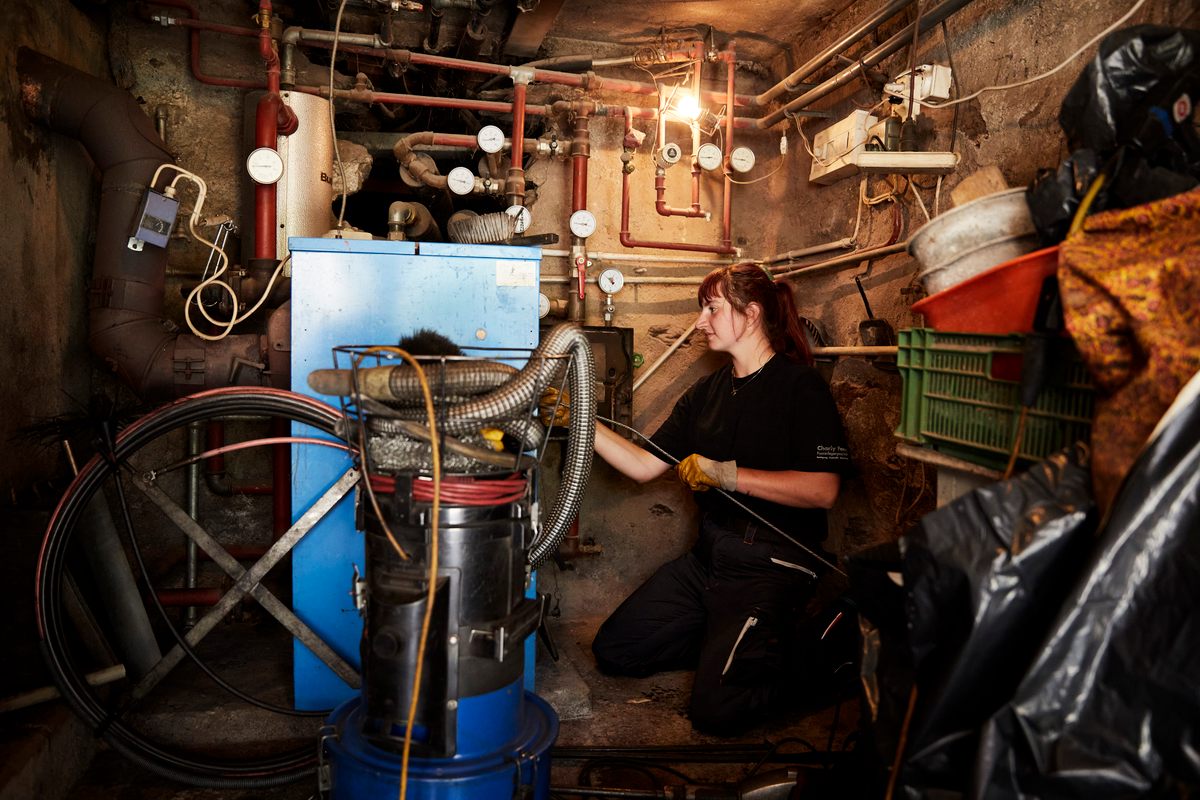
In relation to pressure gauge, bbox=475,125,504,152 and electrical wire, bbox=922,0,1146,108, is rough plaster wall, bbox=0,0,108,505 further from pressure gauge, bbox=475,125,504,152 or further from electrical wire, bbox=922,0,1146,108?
electrical wire, bbox=922,0,1146,108

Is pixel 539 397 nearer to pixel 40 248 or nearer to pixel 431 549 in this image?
pixel 431 549

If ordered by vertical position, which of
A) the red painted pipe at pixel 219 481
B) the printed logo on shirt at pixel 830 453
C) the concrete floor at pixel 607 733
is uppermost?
the printed logo on shirt at pixel 830 453

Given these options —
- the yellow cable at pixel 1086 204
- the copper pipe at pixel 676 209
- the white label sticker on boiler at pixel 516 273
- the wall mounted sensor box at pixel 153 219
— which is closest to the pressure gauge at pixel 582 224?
the copper pipe at pixel 676 209

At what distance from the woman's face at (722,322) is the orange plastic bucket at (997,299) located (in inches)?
40.2

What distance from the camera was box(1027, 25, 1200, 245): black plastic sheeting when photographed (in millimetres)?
1230

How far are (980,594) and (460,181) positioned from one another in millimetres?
2351

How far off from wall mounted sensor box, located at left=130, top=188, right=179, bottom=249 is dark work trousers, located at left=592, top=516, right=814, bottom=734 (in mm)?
2019

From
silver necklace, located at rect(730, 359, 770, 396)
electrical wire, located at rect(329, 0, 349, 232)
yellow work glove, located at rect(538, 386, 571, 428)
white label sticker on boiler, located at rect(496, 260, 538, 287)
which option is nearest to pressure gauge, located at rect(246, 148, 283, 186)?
electrical wire, located at rect(329, 0, 349, 232)

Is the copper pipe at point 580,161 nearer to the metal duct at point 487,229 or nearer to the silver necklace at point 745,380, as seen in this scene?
the metal duct at point 487,229

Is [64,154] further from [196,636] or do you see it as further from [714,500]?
[714,500]

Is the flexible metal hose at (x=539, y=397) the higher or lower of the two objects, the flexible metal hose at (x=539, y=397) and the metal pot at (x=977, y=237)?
the lower

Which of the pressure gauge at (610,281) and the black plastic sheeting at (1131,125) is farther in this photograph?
the pressure gauge at (610,281)

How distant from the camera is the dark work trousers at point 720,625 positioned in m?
2.16

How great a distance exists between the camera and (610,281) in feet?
10.2
